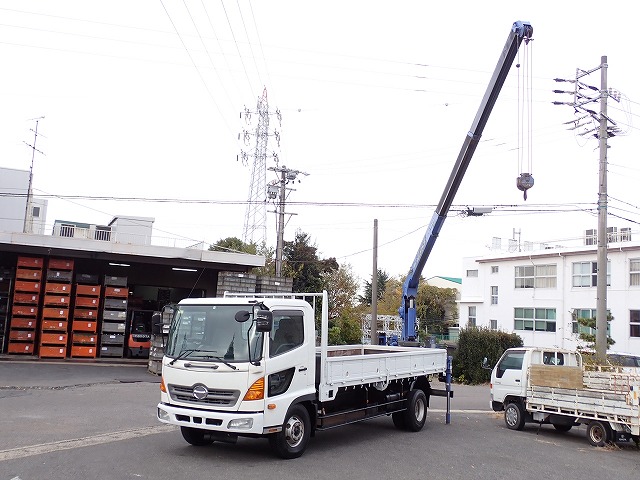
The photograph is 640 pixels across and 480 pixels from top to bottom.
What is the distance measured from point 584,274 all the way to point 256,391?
29.2 metres

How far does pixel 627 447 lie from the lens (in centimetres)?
1192

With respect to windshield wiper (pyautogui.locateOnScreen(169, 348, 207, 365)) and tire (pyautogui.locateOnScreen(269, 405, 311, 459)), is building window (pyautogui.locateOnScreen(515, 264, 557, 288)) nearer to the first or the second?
tire (pyautogui.locateOnScreen(269, 405, 311, 459))

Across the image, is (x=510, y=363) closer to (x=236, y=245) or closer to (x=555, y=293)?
(x=555, y=293)

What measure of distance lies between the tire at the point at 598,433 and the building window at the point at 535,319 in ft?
79.0

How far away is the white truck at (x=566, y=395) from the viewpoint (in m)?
11.4

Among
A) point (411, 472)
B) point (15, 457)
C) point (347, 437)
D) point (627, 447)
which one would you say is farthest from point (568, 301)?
point (15, 457)

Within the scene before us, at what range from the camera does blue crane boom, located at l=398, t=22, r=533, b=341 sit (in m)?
15.2

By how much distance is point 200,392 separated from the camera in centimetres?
873

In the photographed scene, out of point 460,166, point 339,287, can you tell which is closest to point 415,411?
point 460,166

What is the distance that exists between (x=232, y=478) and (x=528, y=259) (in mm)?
32382

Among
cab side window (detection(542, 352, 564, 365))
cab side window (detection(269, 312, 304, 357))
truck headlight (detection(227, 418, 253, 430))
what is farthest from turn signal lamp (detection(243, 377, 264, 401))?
cab side window (detection(542, 352, 564, 365))

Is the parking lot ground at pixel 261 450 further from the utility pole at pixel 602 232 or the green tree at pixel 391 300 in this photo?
the green tree at pixel 391 300

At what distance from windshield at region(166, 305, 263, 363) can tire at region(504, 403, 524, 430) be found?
25.2 feet

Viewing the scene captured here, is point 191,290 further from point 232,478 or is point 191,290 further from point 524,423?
point 232,478
